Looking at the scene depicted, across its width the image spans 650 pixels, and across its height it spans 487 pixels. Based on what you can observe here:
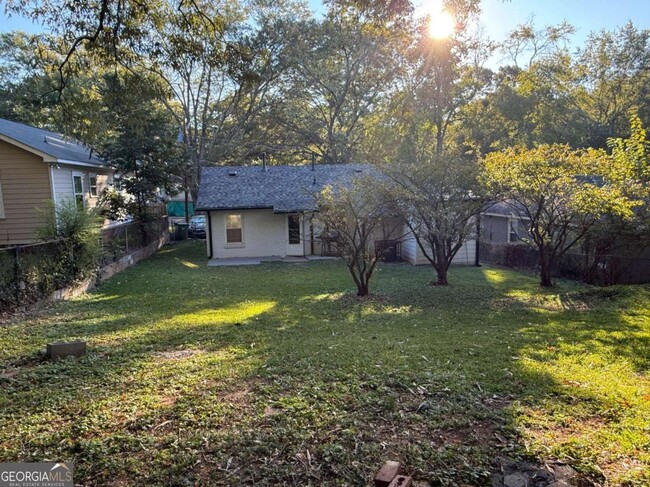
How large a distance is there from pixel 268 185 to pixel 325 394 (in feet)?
54.1

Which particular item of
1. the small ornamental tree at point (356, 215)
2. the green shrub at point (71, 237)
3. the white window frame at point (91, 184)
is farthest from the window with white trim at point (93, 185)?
the small ornamental tree at point (356, 215)

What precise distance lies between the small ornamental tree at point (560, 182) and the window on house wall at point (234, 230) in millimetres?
11316

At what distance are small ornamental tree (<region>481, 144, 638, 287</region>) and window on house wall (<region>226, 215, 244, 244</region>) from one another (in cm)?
1132

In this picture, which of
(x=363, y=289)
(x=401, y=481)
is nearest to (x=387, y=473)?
(x=401, y=481)

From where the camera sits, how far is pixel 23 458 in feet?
9.50

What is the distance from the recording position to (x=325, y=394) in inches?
156

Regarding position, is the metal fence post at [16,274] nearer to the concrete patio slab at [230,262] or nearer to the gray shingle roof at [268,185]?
the concrete patio slab at [230,262]

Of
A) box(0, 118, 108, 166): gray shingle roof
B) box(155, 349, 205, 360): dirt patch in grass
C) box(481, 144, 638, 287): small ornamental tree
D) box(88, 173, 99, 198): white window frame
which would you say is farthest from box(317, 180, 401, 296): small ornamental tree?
box(88, 173, 99, 198): white window frame

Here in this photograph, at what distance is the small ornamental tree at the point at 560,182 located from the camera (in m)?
9.79

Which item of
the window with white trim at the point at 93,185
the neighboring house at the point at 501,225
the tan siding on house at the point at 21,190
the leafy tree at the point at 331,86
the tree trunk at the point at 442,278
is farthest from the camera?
the leafy tree at the point at 331,86

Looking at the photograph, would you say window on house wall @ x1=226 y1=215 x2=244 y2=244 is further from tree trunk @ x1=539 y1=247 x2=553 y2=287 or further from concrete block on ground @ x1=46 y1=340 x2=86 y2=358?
concrete block on ground @ x1=46 y1=340 x2=86 y2=358

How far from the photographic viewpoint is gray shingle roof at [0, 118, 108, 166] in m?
14.3

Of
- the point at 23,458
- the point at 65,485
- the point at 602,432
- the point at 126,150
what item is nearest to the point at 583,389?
the point at 602,432

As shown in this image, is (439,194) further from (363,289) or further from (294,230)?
(294,230)
